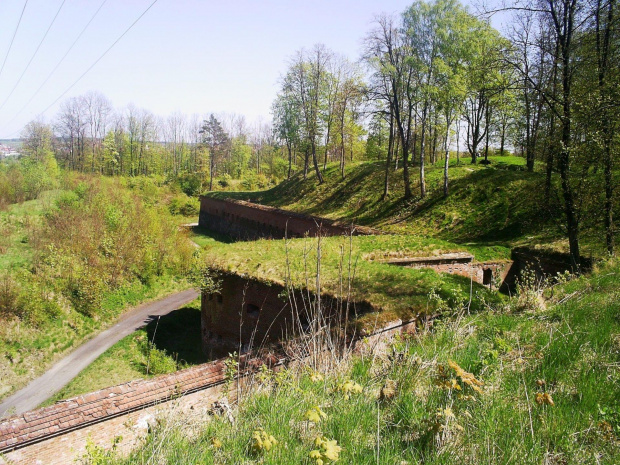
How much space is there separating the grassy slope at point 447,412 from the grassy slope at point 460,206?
1319 cm

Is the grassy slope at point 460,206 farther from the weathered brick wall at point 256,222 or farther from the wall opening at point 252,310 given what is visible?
the wall opening at point 252,310

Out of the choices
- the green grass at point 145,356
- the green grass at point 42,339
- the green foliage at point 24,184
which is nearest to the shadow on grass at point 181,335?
the green grass at point 145,356

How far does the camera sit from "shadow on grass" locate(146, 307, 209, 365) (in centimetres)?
1587

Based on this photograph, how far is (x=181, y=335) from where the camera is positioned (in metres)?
17.9

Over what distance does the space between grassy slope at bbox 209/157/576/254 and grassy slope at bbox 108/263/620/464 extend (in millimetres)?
13188

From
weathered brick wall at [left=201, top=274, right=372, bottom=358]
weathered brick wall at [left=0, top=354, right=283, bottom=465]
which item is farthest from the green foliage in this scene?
weathered brick wall at [left=0, top=354, right=283, bottom=465]

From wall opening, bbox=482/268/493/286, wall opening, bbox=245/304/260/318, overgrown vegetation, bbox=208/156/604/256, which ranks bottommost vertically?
wall opening, bbox=245/304/260/318

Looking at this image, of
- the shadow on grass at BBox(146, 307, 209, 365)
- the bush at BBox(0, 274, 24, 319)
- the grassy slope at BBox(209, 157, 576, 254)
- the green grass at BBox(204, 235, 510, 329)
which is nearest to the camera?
the green grass at BBox(204, 235, 510, 329)

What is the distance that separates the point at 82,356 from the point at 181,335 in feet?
12.2

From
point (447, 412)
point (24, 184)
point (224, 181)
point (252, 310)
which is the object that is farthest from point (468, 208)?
point (224, 181)

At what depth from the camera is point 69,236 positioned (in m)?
23.5

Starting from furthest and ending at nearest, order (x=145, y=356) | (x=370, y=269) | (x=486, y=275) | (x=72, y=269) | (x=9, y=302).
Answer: (x=72, y=269)
(x=9, y=302)
(x=145, y=356)
(x=486, y=275)
(x=370, y=269)

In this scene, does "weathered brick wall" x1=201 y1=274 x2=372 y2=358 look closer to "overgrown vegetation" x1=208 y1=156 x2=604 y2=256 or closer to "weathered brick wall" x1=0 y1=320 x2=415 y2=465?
"weathered brick wall" x1=0 y1=320 x2=415 y2=465

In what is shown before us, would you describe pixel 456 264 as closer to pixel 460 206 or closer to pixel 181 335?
pixel 460 206
